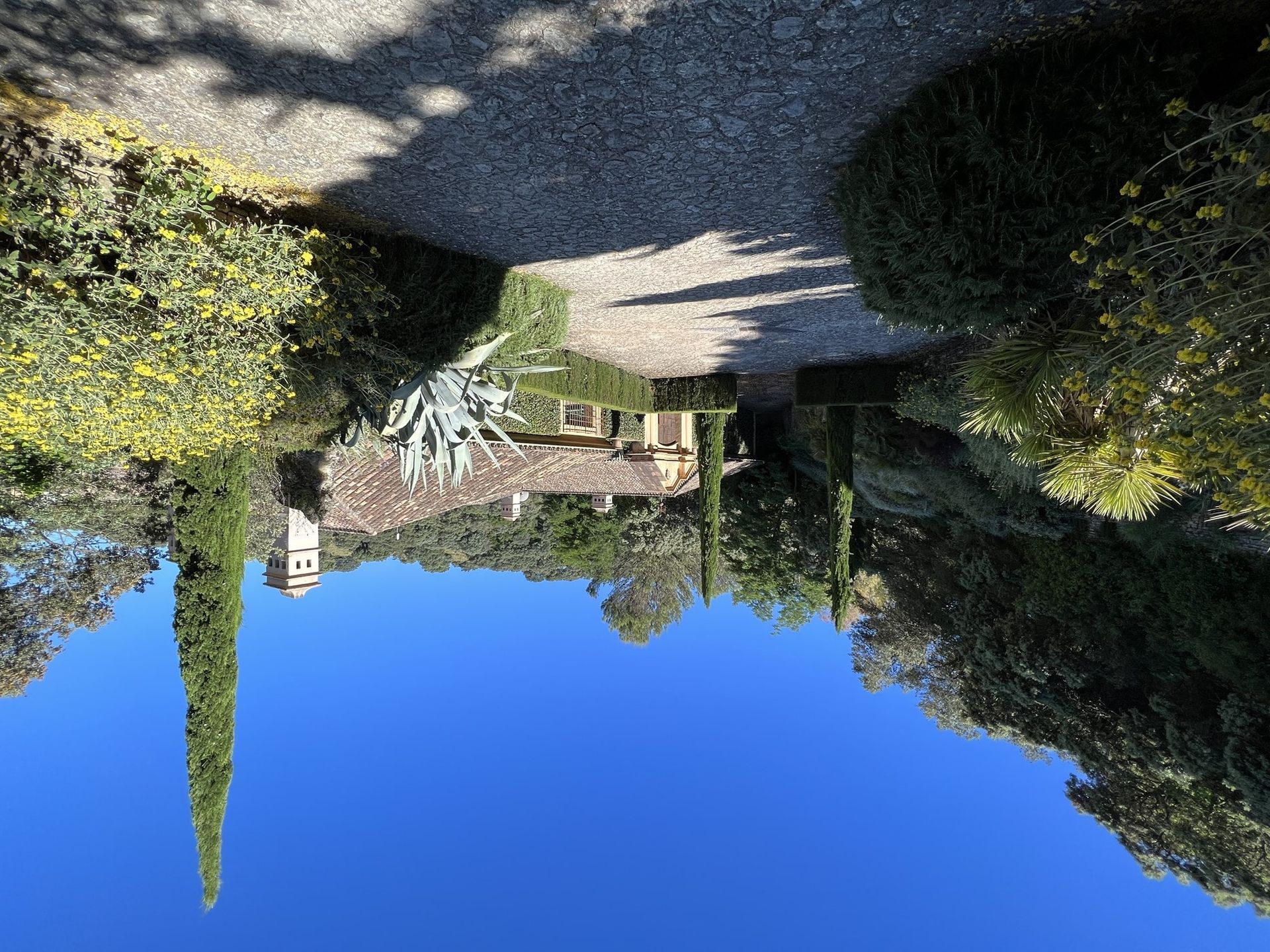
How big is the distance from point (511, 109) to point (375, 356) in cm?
290

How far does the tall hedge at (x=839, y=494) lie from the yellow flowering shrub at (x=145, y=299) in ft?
26.3

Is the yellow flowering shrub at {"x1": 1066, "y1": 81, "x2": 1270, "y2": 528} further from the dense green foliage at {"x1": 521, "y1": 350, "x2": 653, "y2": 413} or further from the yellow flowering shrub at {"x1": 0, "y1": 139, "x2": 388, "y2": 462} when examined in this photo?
the dense green foliage at {"x1": 521, "y1": 350, "x2": 653, "y2": 413}

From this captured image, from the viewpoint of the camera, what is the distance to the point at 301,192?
15.2 ft

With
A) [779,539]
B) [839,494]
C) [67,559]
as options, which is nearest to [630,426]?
[839,494]

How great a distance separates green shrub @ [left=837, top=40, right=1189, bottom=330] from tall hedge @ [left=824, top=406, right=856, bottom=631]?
668cm

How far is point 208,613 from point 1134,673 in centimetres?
1196

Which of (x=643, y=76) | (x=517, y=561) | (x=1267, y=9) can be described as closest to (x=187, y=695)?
(x=643, y=76)

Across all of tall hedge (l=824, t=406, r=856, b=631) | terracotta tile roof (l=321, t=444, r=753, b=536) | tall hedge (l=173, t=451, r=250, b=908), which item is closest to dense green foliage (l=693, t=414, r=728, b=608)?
tall hedge (l=824, t=406, r=856, b=631)

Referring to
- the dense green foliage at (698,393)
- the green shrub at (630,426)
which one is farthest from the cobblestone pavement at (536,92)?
the green shrub at (630,426)

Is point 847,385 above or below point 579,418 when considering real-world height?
above

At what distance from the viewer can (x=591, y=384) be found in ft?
30.1

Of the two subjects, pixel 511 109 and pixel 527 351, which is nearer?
pixel 511 109

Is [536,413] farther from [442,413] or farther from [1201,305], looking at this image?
[1201,305]

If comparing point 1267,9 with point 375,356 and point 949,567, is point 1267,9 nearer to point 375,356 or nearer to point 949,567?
point 375,356
